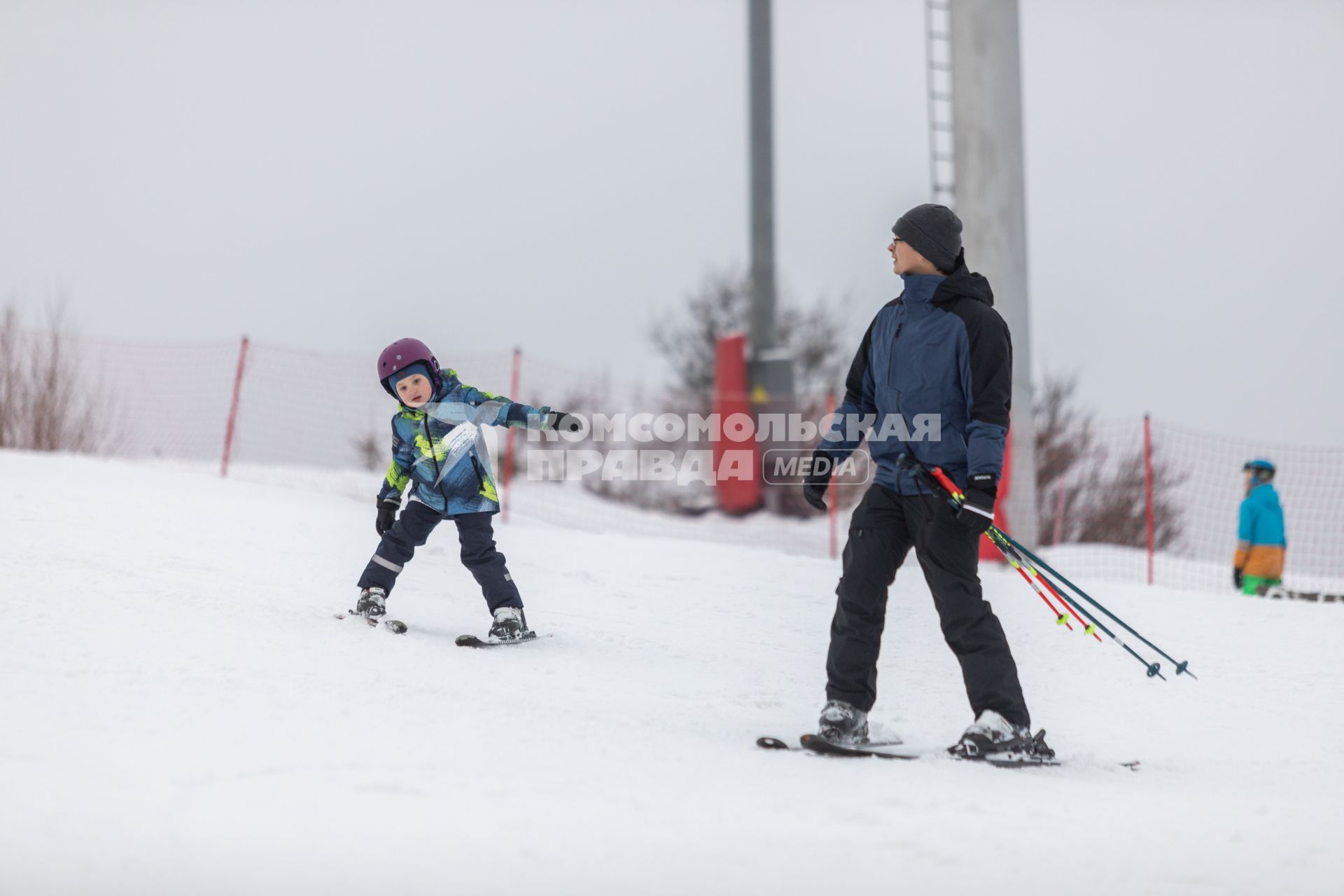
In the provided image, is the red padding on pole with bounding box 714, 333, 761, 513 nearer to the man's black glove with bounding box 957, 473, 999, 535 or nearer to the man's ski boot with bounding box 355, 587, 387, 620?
the man's ski boot with bounding box 355, 587, 387, 620

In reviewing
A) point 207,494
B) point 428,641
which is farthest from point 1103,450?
point 428,641

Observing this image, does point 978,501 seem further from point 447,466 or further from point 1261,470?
point 1261,470

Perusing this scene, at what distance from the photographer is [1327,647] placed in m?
5.97

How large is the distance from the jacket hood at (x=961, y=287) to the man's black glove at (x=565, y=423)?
1456 millimetres

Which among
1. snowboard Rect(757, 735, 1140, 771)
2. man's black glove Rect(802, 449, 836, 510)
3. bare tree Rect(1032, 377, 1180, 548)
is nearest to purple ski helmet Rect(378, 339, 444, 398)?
man's black glove Rect(802, 449, 836, 510)

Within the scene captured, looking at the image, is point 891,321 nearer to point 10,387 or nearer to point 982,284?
point 982,284

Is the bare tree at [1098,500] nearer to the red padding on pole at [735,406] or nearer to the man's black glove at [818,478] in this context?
the red padding on pole at [735,406]

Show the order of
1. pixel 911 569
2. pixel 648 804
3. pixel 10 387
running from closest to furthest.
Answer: pixel 648 804 → pixel 911 569 → pixel 10 387

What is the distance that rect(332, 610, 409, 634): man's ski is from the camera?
4.48 meters

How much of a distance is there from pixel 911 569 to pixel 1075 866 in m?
5.31

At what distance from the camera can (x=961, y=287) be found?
3475 millimetres

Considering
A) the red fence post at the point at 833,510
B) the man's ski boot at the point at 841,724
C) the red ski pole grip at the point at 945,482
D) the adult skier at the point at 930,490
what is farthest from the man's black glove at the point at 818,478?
the red fence post at the point at 833,510

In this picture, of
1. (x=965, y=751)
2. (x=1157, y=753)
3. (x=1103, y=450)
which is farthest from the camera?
(x=1103, y=450)

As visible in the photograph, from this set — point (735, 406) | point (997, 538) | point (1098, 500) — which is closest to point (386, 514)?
point (997, 538)
